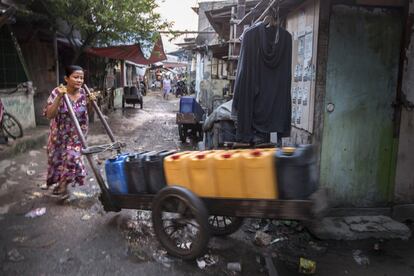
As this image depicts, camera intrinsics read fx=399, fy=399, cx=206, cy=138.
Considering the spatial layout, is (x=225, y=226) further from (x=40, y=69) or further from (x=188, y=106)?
(x=40, y=69)

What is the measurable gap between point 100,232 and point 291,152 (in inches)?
95.7

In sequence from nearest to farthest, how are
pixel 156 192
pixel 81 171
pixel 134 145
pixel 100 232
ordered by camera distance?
pixel 156 192 → pixel 100 232 → pixel 81 171 → pixel 134 145

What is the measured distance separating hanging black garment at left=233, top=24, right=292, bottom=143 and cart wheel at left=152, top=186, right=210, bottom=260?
144 cm

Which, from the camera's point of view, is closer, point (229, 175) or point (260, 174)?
point (260, 174)

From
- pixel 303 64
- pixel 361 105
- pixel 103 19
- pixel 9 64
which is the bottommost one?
pixel 361 105

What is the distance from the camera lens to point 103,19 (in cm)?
1084

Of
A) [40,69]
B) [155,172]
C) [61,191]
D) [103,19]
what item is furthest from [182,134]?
[155,172]

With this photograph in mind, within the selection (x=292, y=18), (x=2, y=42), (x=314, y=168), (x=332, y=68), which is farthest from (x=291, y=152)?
(x=2, y=42)

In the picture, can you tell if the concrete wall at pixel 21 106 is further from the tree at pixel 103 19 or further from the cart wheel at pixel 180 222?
the cart wheel at pixel 180 222

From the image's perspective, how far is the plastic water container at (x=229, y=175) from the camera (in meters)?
3.49

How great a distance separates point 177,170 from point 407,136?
321 cm

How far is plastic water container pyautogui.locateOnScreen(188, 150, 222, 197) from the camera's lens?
3613mm

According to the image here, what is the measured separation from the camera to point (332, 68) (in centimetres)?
499

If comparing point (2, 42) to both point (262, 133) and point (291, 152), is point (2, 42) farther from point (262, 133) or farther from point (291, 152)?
point (291, 152)
